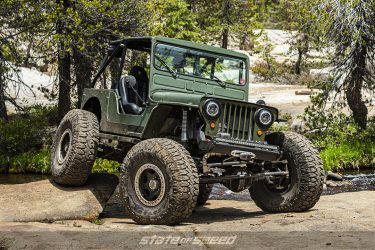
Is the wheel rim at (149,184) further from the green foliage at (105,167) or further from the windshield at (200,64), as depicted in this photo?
the green foliage at (105,167)

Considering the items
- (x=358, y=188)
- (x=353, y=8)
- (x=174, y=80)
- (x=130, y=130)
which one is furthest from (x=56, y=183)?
(x=353, y=8)

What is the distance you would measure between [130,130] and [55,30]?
824 cm

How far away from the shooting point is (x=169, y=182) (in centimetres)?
770

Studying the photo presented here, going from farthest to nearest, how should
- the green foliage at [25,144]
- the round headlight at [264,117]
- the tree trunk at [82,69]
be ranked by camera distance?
the tree trunk at [82,69], the green foliage at [25,144], the round headlight at [264,117]

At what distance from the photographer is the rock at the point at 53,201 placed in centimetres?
862

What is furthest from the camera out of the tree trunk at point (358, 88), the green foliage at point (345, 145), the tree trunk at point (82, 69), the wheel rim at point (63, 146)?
the tree trunk at point (358, 88)

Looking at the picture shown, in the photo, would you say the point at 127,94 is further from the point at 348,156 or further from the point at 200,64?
the point at 348,156

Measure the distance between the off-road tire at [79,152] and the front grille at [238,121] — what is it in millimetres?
2214

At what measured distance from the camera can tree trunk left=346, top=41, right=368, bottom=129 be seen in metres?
18.0

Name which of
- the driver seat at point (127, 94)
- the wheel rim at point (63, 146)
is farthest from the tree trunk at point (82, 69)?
the driver seat at point (127, 94)

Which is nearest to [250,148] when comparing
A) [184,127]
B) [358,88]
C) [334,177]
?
[184,127]

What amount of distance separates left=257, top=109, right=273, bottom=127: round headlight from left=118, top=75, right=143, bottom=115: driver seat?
5.93ft

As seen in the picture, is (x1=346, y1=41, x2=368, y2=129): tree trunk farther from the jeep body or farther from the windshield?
the jeep body

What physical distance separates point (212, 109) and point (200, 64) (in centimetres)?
183
